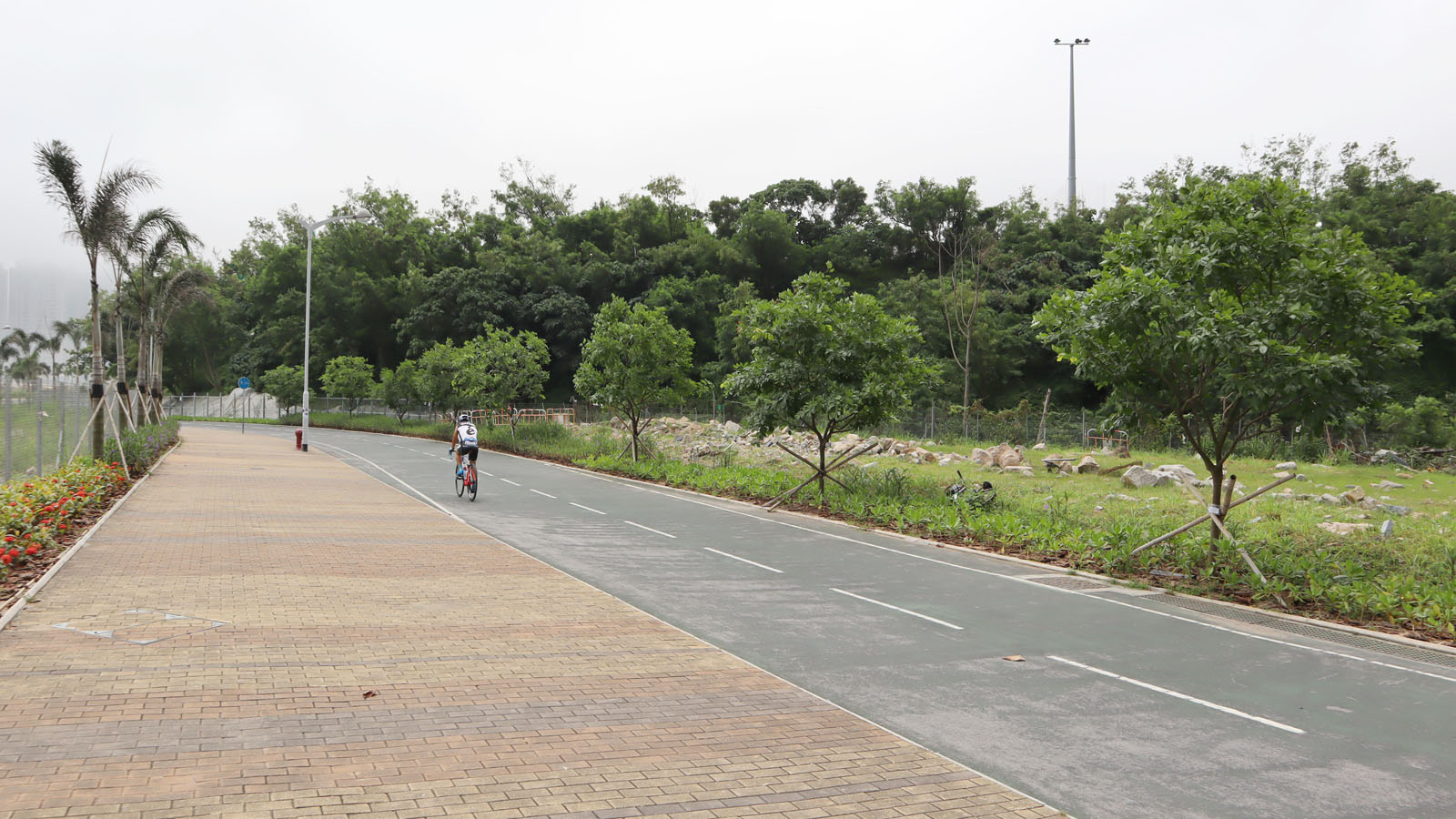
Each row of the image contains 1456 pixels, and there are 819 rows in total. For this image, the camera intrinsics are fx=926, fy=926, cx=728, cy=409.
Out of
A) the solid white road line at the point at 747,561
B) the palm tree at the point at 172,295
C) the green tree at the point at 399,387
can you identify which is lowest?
the solid white road line at the point at 747,561

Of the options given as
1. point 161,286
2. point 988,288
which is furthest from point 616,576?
point 988,288

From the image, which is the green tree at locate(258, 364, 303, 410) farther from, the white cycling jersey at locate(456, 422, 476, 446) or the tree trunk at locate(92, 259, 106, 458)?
the white cycling jersey at locate(456, 422, 476, 446)

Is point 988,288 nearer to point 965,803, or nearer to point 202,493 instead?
point 202,493

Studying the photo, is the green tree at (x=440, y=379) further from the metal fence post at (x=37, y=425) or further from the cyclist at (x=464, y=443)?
the metal fence post at (x=37, y=425)

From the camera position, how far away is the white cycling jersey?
20.5 metres

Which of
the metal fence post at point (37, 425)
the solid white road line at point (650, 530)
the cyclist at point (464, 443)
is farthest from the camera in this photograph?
the cyclist at point (464, 443)

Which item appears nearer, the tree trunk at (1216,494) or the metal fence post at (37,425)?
the tree trunk at (1216,494)

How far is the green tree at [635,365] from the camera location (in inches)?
1179

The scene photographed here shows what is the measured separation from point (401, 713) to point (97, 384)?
17.1 metres

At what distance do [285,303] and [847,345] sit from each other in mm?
73830

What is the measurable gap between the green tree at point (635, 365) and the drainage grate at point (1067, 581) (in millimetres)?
18582

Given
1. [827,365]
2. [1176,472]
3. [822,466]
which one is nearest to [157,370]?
[822,466]

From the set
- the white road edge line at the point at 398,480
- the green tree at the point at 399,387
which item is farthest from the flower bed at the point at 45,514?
the green tree at the point at 399,387

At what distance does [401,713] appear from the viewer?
6.16m
